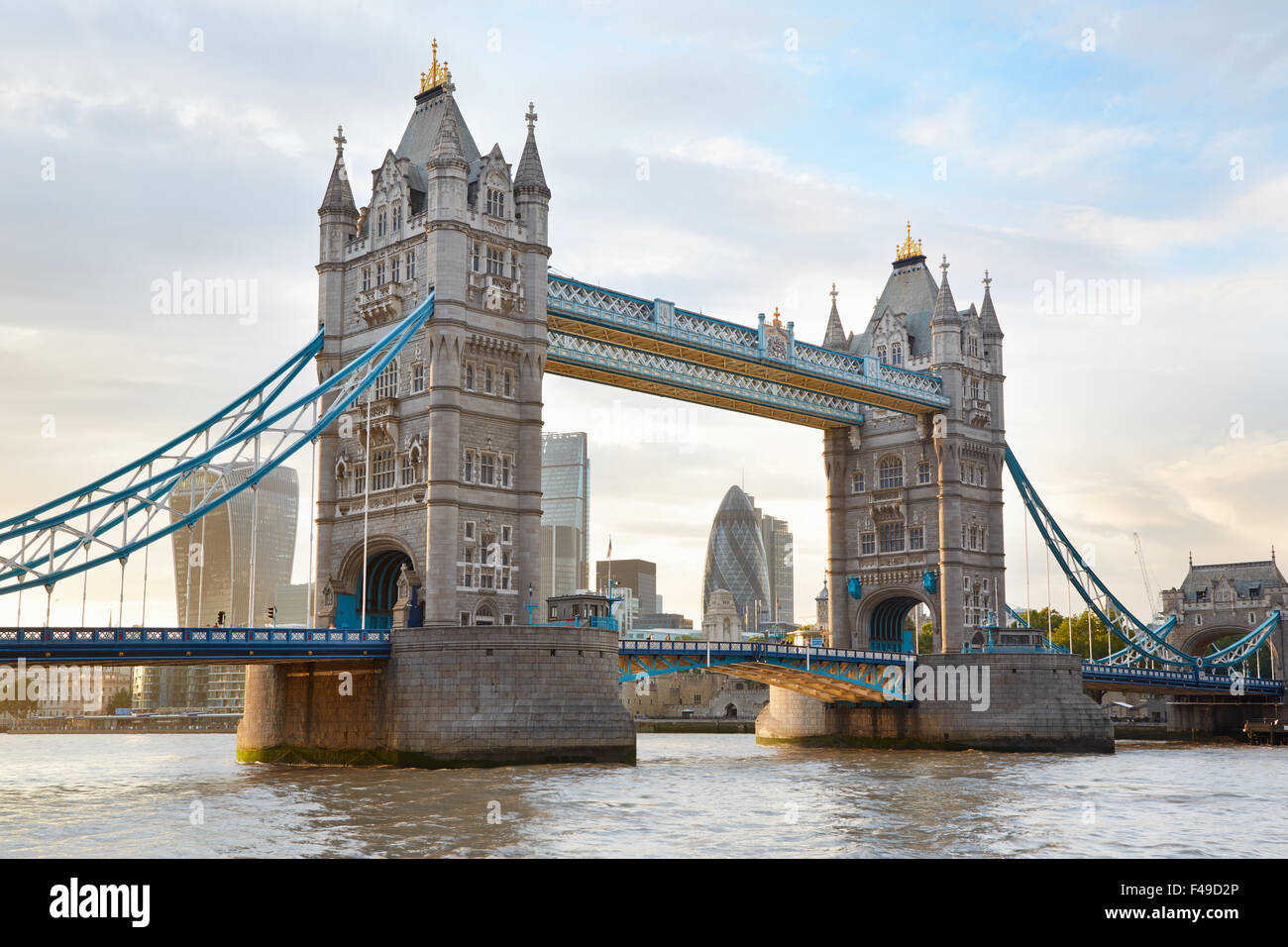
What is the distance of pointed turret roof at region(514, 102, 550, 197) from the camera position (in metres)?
59.7

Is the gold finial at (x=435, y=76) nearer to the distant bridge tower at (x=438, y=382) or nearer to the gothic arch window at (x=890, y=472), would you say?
the distant bridge tower at (x=438, y=382)

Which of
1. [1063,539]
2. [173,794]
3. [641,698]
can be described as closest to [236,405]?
[173,794]

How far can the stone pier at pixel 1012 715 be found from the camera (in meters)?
71.1

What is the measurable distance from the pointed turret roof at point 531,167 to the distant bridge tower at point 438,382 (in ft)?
0.21

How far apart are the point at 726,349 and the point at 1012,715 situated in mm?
24652

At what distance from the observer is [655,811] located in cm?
3572

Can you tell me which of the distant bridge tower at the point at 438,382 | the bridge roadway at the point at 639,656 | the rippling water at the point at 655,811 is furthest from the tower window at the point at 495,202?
the rippling water at the point at 655,811

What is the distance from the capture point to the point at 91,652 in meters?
44.7

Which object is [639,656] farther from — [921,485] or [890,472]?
[890,472]

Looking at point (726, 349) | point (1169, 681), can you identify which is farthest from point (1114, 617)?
point (726, 349)

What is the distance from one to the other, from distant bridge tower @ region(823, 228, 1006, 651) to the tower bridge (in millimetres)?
192
